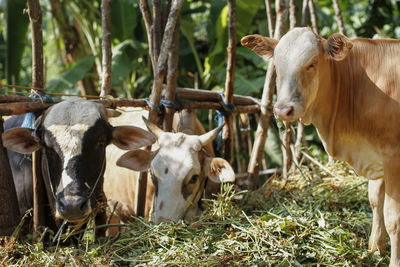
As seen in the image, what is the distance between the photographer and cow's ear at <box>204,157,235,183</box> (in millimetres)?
3616

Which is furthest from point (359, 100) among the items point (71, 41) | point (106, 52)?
point (71, 41)

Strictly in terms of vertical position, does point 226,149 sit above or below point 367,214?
above

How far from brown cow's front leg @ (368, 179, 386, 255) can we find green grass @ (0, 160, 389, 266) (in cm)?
8

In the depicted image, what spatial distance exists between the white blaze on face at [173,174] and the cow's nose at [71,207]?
673 millimetres

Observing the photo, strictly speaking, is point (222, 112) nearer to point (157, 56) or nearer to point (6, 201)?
point (157, 56)

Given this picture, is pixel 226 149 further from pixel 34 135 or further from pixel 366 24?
pixel 366 24

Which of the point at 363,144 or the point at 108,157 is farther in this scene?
the point at 108,157

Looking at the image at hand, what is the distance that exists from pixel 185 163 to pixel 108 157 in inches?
52.5

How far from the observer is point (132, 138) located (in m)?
3.47

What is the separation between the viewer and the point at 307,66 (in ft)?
9.39

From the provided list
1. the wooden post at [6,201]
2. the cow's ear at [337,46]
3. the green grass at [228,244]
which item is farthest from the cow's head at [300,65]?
the wooden post at [6,201]

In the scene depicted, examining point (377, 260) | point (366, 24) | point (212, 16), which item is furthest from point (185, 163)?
point (366, 24)

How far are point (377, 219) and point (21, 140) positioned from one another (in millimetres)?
2595

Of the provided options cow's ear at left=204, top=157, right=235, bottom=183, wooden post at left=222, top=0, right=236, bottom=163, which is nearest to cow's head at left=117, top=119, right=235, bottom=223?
cow's ear at left=204, top=157, right=235, bottom=183
